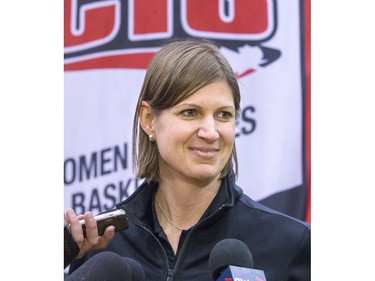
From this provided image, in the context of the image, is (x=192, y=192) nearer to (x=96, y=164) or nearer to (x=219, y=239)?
(x=219, y=239)

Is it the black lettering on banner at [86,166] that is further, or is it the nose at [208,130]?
the black lettering on banner at [86,166]

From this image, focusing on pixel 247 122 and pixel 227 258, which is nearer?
pixel 227 258

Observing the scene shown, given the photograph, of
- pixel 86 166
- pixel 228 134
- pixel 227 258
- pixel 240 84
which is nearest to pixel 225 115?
pixel 228 134

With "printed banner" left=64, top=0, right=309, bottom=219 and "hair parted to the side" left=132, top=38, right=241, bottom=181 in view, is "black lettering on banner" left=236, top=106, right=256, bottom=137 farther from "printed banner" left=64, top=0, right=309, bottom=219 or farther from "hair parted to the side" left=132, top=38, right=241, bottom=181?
"hair parted to the side" left=132, top=38, right=241, bottom=181

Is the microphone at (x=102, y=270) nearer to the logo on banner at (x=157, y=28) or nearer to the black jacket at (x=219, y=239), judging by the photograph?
the black jacket at (x=219, y=239)

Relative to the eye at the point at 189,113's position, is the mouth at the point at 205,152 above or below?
below

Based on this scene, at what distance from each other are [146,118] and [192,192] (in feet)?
0.58

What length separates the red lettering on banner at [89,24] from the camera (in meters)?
2.26

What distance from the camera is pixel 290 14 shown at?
7.37ft

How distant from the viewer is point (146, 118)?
5.46 ft

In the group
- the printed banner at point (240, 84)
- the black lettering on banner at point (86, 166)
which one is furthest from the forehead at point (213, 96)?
the black lettering on banner at point (86, 166)
